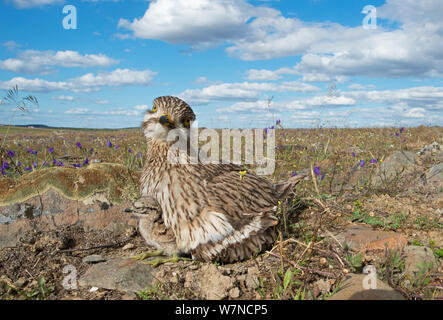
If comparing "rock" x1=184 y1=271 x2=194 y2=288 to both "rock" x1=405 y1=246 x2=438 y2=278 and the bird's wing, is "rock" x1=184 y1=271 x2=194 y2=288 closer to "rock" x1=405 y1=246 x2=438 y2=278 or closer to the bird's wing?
the bird's wing

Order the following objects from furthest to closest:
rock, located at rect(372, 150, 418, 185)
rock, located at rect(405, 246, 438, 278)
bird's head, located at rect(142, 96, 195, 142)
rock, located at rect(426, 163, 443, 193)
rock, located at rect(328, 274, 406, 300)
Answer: rock, located at rect(372, 150, 418, 185) < rock, located at rect(426, 163, 443, 193) < bird's head, located at rect(142, 96, 195, 142) < rock, located at rect(405, 246, 438, 278) < rock, located at rect(328, 274, 406, 300)

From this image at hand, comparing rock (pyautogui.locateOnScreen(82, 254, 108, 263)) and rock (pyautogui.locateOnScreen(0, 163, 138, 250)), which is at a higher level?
rock (pyautogui.locateOnScreen(0, 163, 138, 250))

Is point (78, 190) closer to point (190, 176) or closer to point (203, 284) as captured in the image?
point (190, 176)

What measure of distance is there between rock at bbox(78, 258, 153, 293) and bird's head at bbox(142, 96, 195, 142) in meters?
1.61

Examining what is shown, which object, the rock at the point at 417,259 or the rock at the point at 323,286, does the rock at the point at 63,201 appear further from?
the rock at the point at 417,259

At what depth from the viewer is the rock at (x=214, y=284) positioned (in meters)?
3.44

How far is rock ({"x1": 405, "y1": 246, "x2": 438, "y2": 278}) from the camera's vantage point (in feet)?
12.3

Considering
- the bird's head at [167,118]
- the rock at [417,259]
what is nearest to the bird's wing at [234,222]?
the bird's head at [167,118]

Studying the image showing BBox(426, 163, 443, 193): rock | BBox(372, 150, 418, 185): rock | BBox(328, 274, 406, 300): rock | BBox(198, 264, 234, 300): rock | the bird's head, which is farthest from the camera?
BBox(372, 150, 418, 185): rock

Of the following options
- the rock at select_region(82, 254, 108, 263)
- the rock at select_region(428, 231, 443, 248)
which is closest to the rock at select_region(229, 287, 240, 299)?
the rock at select_region(82, 254, 108, 263)

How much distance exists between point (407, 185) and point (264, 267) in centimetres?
388

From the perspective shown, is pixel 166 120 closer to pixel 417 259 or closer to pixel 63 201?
pixel 63 201

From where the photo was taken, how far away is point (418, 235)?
4.61m
